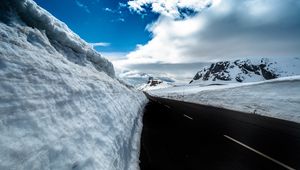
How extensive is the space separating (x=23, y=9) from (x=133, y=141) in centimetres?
535

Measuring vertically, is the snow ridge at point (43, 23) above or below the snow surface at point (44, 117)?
above

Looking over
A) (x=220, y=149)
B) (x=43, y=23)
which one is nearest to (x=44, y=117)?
(x=220, y=149)

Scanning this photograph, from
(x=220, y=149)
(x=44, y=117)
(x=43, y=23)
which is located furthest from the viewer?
(x=43, y=23)

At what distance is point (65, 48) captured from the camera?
10844 mm

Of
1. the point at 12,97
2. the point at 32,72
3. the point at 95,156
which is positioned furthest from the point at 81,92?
the point at 12,97

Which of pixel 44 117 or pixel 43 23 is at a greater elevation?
pixel 43 23

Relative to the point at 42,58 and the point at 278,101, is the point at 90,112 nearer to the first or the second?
the point at 42,58

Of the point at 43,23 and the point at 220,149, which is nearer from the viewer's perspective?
the point at 220,149

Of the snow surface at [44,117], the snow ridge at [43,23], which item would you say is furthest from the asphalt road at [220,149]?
the snow ridge at [43,23]

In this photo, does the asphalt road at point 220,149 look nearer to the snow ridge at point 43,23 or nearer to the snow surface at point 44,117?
the snow surface at point 44,117

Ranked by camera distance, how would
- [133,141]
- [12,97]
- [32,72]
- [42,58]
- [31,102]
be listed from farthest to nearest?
[133,141]
[42,58]
[32,72]
[31,102]
[12,97]

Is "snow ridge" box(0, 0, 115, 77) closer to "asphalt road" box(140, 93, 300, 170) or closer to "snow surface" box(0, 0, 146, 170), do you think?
"snow surface" box(0, 0, 146, 170)

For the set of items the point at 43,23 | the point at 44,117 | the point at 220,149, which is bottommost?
the point at 220,149

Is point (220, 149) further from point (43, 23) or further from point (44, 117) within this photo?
point (43, 23)
